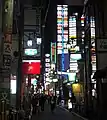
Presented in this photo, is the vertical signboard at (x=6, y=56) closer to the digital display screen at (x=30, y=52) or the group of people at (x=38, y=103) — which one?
the digital display screen at (x=30, y=52)

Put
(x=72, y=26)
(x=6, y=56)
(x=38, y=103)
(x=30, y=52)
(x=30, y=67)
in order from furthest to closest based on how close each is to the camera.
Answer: (x=72, y=26) < (x=38, y=103) < (x=30, y=52) < (x=30, y=67) < (x=6, y=56)

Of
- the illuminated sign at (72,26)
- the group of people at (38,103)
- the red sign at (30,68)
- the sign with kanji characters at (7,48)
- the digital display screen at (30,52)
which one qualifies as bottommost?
the group of people at (38,103)

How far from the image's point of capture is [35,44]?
2950cm

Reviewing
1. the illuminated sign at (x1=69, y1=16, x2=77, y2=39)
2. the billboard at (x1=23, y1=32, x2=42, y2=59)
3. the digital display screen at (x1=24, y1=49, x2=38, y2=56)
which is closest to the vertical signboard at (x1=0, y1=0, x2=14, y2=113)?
the billboard at (x1=23, y1=32, x2=42, y2=59)

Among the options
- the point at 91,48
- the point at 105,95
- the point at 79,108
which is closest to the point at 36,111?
the point at 79,108

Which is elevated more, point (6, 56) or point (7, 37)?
point (7, 37)

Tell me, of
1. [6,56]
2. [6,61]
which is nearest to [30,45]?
[6,56]

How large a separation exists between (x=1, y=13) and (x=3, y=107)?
3488 millimetres

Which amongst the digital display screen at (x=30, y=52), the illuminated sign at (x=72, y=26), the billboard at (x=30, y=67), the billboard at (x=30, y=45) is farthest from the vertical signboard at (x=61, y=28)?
the billboard at (x=30, y=67)

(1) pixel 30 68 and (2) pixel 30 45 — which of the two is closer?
(1) pixel 30 68

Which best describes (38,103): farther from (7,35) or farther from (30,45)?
(7,35)

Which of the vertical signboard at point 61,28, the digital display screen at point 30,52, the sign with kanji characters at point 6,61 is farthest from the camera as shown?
the vertical signboard at point 61,28

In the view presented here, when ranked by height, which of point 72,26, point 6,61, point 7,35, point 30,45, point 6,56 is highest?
point 72,26

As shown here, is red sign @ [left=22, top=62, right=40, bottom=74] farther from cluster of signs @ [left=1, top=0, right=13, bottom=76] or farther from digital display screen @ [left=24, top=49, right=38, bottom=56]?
cluster of signs @ [left=1, top=0, right=13, bottom=76]
